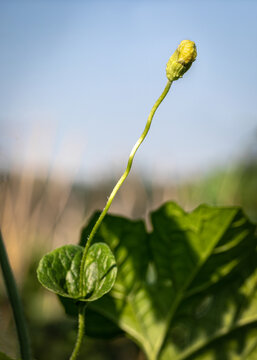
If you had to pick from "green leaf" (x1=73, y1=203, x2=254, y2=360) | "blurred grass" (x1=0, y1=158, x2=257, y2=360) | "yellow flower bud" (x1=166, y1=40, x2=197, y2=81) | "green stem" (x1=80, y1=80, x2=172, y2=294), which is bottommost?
"blurred grass" (x1=0, y1=158, x2=257, y2=360)

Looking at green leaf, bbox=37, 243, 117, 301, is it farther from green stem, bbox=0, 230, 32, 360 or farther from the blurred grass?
the blurred grass

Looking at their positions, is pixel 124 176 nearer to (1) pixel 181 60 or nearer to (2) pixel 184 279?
(1) pixel 181 60

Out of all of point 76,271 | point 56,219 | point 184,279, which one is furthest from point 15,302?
point 56,219

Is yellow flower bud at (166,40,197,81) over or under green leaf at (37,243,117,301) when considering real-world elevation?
over

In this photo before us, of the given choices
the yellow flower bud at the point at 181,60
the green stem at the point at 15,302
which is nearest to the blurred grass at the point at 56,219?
the green stem at the point at 15,302

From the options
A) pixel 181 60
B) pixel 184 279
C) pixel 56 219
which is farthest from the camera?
pixel 56 219

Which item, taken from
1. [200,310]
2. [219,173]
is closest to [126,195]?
[219,173]

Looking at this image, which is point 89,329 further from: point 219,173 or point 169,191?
point 219,173

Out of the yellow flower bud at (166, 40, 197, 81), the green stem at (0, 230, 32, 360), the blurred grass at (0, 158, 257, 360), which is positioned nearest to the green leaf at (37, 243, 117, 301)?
the green stem at (0, 230, 32, 360)
